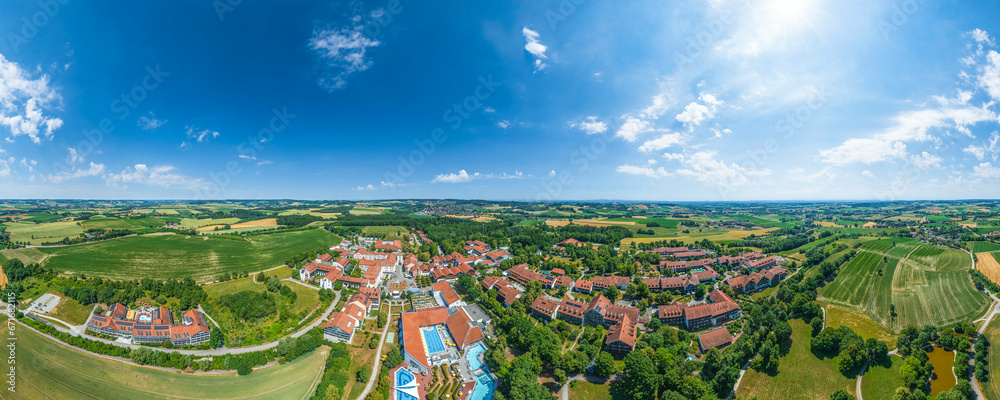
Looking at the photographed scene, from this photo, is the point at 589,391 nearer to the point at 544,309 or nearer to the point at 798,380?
the point at 544,309

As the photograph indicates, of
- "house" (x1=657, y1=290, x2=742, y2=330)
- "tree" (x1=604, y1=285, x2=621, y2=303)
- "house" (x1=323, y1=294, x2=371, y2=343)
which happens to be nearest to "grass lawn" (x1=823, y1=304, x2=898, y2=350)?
"house" (x1=657, y1=290, x2=742, y2=330)

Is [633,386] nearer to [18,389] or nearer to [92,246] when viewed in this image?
[18,389]

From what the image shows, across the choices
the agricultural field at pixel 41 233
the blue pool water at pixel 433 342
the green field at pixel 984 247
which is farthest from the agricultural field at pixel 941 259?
the agricultural field at pixel 41 233

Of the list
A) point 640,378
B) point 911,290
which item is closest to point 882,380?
point 640,378

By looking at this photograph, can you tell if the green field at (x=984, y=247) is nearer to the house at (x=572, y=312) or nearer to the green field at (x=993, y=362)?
the green field at (x=993, y=362)

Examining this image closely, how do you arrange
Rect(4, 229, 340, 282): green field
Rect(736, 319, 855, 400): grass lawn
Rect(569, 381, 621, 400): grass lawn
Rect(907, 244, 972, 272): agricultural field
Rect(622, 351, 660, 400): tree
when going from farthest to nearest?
Rect(4, 229, 340, 282): green field < Rect(907, 244, 972, 272): agricultural field < Rect(569, 381, 621, 400): grass lawn < Rect(736, 319, 855, 400): grass lawn < Rect(622, 351, 660, 400): tree

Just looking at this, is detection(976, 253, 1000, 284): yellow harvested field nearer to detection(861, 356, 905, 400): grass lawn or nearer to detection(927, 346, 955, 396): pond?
detection(927, 346, 955, 396): pond
